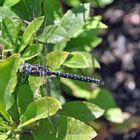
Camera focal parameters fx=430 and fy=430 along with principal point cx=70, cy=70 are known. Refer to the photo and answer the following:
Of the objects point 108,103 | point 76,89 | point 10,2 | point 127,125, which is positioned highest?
point 10,2

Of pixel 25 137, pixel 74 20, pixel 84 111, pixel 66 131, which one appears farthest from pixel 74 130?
pixel 74 20

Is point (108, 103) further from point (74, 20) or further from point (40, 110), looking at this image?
point (40, 110)

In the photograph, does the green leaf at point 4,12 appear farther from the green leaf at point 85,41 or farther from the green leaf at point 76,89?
the green leaf at point 76,89

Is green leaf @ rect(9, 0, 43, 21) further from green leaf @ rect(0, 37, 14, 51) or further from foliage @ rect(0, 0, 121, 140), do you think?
green leaf @ rect(0, 37, 14, 51)

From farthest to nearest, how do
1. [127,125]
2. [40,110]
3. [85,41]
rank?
[127,125]
[85,41]
[40,110]

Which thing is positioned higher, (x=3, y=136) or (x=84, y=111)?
(x=3, y=136)

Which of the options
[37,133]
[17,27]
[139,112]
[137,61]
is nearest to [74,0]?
[137,61]

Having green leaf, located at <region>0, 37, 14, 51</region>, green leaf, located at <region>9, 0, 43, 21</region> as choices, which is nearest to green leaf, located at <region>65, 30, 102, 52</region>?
green leaf, located at <region>9, 0, 43, 21</region>

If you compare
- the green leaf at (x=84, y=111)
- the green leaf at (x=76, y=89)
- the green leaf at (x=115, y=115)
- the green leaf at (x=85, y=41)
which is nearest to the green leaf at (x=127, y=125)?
the green leaf at (x=115, y=115)
